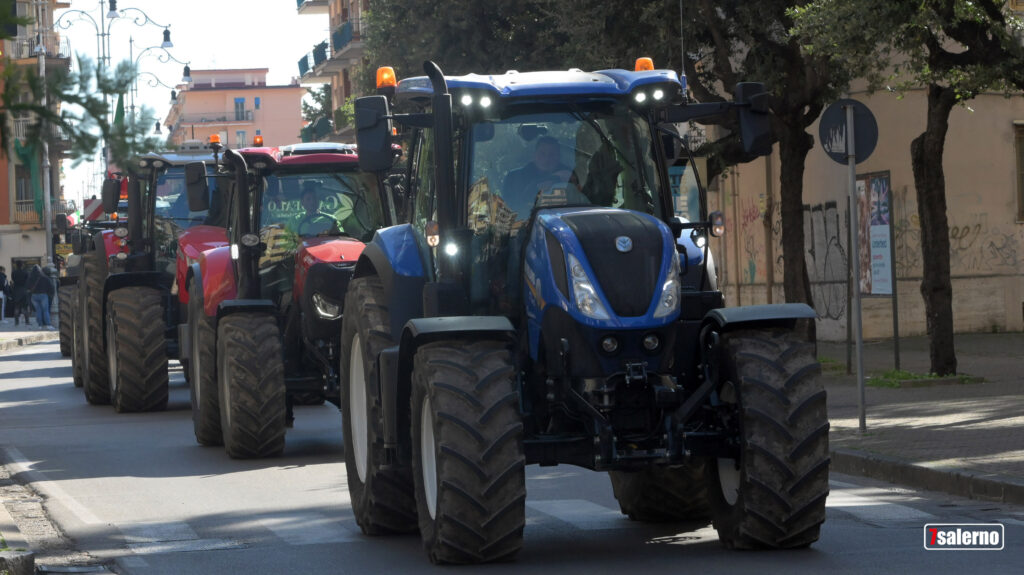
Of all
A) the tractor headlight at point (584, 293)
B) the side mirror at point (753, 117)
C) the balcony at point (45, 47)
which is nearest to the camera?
the balcony at point (45, 47)

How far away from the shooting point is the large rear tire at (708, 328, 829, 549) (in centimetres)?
770

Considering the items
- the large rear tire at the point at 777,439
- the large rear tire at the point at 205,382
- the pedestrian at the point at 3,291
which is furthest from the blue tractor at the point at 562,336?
the pedestrian at the point at 3,291

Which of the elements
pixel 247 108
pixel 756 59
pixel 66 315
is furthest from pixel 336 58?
pixel 247 108

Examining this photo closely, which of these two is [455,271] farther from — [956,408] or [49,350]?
[49,350]

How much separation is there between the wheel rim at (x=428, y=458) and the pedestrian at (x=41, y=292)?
4068 centimetres

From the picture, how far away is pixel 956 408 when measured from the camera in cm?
1560

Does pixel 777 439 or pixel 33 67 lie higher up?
pixel 33 67

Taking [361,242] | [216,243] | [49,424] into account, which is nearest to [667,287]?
[361,242]

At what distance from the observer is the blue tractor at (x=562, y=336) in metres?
7.71

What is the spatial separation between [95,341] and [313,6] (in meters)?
64.6

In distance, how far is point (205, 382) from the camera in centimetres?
1459

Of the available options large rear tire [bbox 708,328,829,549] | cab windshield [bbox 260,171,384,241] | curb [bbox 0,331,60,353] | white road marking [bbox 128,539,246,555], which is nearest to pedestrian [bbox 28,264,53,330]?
curb [bbox 0,331,60,353]

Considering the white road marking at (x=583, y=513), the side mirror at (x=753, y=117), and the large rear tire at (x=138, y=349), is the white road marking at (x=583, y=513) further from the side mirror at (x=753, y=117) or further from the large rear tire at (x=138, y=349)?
the large rear tire at (x=138, y=349)

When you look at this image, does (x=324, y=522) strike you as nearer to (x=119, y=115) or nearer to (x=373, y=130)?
(x=373, y=130)
